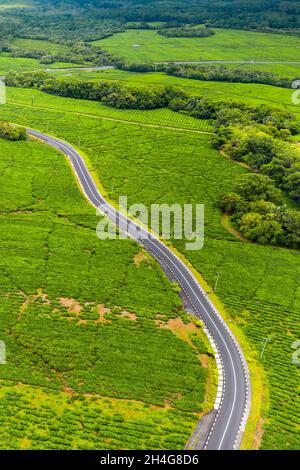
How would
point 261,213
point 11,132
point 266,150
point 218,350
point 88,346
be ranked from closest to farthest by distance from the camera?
point 88,346, point 218,350, point 261,213, point 266,150, point 11,132

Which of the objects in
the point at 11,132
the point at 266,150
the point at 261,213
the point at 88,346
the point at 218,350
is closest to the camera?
the point at 88,346

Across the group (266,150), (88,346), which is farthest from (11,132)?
(88,346)

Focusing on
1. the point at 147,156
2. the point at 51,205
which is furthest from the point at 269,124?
the point at 51,205

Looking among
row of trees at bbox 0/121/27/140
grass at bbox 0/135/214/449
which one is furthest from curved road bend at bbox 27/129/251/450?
row of trees at bbox 0/121/27/140

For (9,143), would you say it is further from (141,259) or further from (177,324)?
(177,324)

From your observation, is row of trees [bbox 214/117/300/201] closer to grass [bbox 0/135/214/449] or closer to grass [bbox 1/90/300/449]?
grass [bbox 1/90/300/449]

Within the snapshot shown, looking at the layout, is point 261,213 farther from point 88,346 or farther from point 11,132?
point 11,132

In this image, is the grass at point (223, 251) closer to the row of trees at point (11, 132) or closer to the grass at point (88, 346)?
the grass at point (88, 346)
